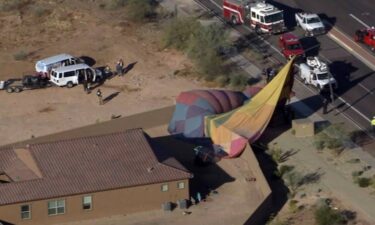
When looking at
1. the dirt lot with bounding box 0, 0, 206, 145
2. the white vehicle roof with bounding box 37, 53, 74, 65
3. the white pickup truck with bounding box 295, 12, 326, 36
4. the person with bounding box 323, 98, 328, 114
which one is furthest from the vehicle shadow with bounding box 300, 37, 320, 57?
the white vehicle roof with bounding box 37, 53, 74, 65

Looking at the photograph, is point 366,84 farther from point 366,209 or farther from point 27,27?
point 27,27

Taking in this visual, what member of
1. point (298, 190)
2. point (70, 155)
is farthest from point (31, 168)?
point (298, 190)

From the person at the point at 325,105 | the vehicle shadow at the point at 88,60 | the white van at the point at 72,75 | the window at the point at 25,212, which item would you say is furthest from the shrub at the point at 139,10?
the window at the point at 25,212

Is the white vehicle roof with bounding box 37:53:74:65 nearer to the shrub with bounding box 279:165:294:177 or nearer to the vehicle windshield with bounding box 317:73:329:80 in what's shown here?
the vehicle windshield with bounding box 317:73:329:80

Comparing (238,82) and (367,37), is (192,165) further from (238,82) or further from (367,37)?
(367,37)

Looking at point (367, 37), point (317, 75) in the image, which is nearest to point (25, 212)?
point (317, 75)

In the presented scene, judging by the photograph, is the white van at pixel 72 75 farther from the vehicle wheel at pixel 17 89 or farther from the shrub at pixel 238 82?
the shrub at pixel 238 82
